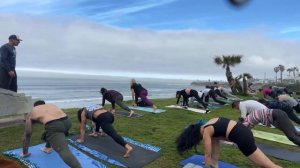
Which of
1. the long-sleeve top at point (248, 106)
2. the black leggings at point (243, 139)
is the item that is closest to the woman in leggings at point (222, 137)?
the black leggings at point (243, 139)

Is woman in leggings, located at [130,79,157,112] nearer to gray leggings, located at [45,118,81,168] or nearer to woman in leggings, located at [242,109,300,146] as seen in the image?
woman in leggings, located at [242,109,300,146]

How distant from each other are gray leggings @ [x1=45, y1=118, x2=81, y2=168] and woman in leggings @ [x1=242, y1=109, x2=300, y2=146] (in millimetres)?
3791

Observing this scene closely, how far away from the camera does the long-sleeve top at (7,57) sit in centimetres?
813

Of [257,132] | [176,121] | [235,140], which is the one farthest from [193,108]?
[235,140]

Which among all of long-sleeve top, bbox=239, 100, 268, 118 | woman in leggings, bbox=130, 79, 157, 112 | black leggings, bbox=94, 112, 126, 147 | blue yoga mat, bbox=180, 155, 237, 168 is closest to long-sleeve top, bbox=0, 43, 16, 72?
black leggings, bbox=94, 112, 126, 147

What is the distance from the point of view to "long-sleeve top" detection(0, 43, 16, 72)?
8.13 m

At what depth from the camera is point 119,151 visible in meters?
6.34

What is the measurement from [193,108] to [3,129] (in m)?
8.38

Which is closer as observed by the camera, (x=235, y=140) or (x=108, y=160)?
(x=235, y=140)

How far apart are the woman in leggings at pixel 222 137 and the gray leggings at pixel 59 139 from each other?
1849 mm

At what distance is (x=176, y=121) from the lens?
1075cm

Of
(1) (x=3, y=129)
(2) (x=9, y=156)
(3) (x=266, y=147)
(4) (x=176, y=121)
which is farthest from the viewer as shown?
(4) (x=176, y=121)

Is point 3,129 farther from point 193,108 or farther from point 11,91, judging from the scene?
point 193,108

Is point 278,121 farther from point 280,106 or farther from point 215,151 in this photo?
point 280,106
